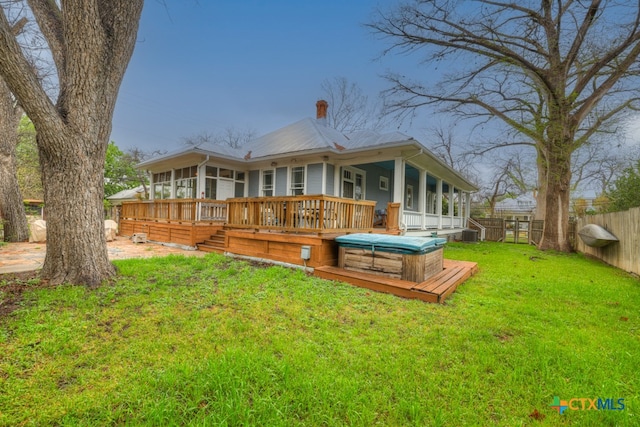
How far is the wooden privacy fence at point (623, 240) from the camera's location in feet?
20.4

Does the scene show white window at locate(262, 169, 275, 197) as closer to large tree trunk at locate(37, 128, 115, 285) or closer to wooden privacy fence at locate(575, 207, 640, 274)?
large tree trunk at locate(37, 128, 115, 285)

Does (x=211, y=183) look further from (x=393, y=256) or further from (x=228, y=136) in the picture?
(x=228, y=136)

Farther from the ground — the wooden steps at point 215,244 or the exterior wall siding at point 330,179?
the exterior wall siding at point 330,179

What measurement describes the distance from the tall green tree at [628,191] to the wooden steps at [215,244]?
14.5 meters

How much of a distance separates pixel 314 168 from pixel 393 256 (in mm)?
5968

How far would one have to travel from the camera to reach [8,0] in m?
5.16

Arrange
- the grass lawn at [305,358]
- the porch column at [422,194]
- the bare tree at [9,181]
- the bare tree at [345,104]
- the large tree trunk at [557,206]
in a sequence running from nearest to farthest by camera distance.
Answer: the grass lawn at [305,358] → the bare tree at [9,181] → the porch column at [422,194] → the large tree trunk at [557,206] → the bare tree at [345,104]

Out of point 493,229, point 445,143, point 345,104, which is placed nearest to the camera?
point 493,229

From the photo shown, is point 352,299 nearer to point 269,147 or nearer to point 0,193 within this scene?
point 269,147

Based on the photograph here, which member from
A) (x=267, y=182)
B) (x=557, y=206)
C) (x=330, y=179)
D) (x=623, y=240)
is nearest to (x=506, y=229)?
(x=557, y=206)

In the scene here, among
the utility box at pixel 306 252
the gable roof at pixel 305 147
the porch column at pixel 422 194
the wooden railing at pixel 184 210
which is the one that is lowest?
the utility box at pixel 306 252

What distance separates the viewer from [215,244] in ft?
29.4

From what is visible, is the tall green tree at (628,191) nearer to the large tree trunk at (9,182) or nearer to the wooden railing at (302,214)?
the wooden railing at (302,214)

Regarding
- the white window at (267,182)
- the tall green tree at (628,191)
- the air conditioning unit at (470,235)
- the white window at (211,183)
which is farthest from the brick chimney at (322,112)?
the tall green tree at (628,191)
